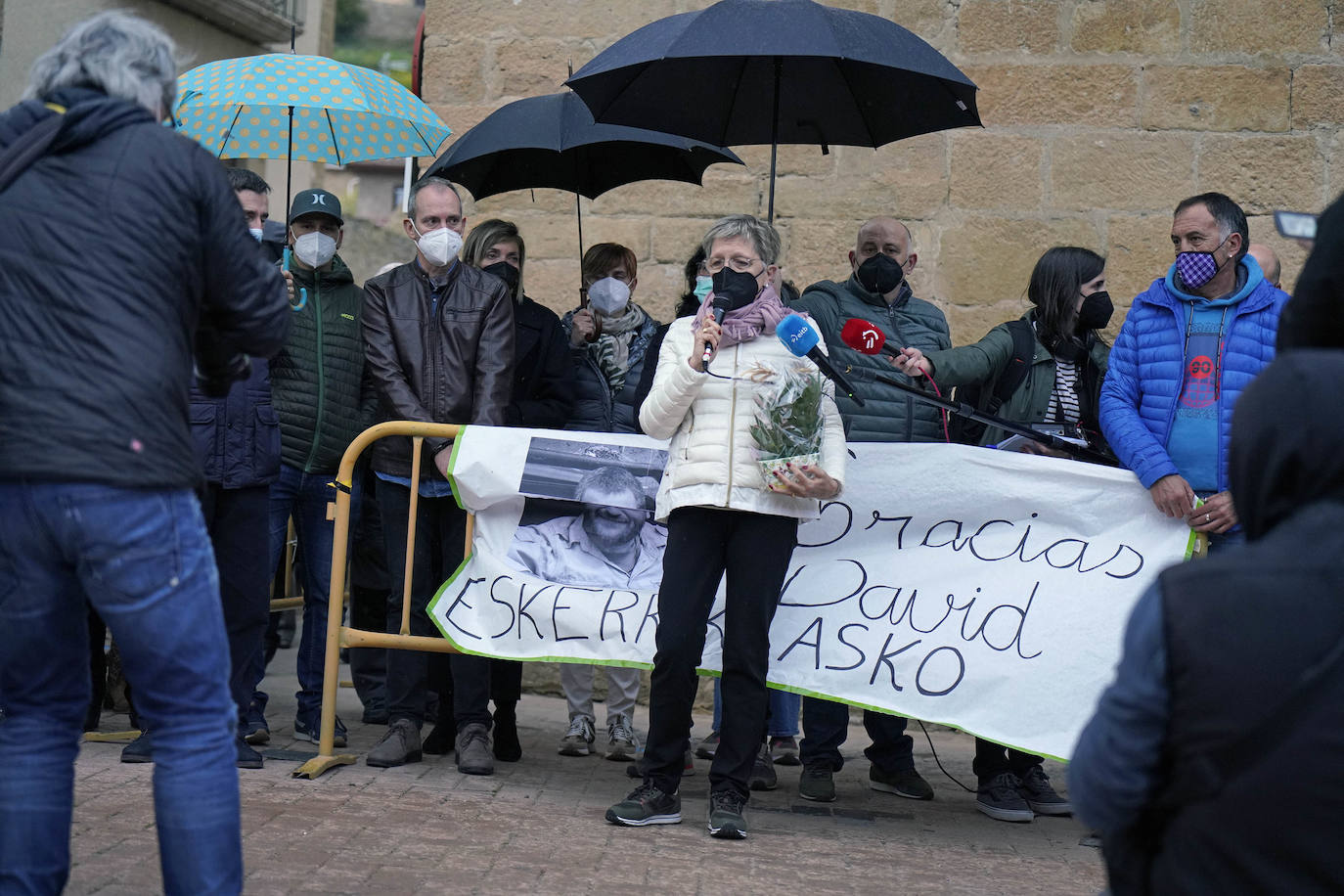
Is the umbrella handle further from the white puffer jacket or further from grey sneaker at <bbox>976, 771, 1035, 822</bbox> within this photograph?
grey sneaker at <bbox>976, 771, 1035, 822</bbox>

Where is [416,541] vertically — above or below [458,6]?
below

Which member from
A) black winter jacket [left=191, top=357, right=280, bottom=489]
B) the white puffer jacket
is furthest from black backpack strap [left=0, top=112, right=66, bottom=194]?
black winter jacket [left=191, top=357, right=280, bottom=489]

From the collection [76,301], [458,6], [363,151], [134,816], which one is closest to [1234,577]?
[76,301]

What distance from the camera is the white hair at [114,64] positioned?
3158 mm

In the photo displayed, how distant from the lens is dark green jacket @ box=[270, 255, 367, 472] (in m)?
6.00

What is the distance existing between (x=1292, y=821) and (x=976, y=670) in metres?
3.24

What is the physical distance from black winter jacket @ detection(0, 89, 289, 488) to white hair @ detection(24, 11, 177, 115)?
53 mm

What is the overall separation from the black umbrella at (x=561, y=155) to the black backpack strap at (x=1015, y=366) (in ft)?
5.70

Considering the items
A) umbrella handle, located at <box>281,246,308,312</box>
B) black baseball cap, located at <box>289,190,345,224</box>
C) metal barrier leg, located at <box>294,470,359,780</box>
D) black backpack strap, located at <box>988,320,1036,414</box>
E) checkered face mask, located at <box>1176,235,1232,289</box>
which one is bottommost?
metal barrier leg, located at <box>294,470,359,780</box>

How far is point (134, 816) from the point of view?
4.62 metres

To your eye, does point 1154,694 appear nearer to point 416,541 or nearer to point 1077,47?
point 416,541

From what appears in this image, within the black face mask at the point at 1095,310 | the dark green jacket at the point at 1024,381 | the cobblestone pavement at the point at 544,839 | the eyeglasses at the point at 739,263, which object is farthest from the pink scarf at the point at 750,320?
the cobblestone pavement at the point at 544,839

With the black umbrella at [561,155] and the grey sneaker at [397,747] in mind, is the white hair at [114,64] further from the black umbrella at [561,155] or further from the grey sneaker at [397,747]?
the black umbrella at [561,155]

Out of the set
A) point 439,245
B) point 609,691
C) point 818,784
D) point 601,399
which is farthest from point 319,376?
point 818,784
